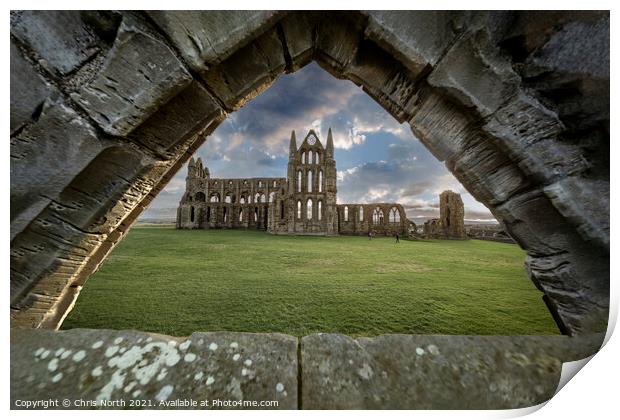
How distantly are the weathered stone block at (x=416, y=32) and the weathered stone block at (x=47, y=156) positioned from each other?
201cm

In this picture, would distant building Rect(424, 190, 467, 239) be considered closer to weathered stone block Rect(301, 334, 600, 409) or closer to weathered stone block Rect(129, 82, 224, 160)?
weathered stone block Rect(301, 334, 600, 409)

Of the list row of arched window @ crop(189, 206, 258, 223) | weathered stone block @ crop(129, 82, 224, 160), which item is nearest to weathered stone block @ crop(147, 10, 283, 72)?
weathered stone block @ crop(129, 82, 224, 160)

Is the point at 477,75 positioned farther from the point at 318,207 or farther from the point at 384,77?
the point at 318,207

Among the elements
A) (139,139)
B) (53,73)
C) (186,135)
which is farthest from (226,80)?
(53,73)

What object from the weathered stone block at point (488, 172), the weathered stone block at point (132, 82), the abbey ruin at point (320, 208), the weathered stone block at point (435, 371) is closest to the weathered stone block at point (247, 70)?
the weathered stone block at point (132, 82)

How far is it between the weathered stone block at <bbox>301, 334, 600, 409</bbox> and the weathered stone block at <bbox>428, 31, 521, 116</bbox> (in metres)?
1.50

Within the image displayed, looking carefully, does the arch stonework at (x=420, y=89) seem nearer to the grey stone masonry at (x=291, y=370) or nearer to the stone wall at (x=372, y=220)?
the grey stone masonry at (x=291, y=370)

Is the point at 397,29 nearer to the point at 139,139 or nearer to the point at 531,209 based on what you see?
the point at 531,209

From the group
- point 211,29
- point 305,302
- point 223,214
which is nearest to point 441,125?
point 211,29

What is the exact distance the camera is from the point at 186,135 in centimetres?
161

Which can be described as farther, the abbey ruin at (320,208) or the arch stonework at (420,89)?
the abbey ruin at (320,208)

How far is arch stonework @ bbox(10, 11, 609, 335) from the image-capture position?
1.27 m

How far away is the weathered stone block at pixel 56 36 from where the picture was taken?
128 centimetres
